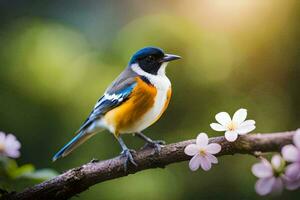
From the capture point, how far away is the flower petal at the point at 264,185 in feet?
1.59

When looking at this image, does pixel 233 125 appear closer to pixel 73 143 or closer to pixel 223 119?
pixel 223 119

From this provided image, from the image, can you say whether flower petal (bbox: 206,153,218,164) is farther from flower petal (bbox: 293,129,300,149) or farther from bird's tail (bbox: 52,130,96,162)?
bird's tail (bbox: 52,130,96,162)

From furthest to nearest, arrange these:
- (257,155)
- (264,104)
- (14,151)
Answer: (264,104)
(14,151)
(257,155)

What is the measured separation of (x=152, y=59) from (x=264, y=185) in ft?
1.49

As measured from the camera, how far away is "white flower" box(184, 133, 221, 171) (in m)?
0.57

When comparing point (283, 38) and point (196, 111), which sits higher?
point (283, 38)

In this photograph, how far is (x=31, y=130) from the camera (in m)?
1.37

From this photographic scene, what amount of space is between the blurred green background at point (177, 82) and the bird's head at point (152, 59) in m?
0.35

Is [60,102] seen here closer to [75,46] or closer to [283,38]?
[75,46]

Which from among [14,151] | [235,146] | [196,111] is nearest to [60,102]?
[196,111]

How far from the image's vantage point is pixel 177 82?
1352 millimetres

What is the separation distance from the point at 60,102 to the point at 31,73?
0.12 metres

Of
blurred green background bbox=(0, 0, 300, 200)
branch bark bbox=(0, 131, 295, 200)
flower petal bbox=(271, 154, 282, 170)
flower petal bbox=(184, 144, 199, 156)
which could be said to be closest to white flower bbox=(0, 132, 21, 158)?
branch bark bbox=(0, 131, 295, 200)

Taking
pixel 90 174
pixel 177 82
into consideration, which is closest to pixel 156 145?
pixel 90 174
